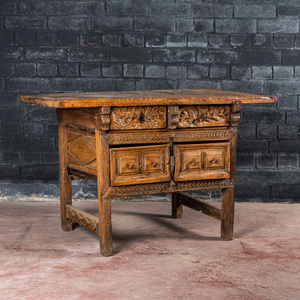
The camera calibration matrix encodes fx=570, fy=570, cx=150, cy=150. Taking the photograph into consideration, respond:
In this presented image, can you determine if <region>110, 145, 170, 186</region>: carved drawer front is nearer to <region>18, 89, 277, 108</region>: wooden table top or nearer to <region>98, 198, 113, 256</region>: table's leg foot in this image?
<region>98, 198, 113, 256</region>: table's leg foot

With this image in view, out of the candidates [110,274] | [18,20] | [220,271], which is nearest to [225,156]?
[220,271]

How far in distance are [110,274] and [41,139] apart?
7.17 ft

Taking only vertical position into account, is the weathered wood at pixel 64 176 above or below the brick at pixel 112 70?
below

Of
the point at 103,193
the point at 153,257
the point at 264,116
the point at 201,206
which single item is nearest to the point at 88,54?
the point at 264,116

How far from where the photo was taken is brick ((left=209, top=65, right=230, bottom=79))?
5.25 metres

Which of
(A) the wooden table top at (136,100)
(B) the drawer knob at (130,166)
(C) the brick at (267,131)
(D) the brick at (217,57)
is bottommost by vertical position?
(C) the brick at (267,131)

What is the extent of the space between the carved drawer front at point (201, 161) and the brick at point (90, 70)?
1703 millimetres

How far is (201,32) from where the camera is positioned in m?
5.23

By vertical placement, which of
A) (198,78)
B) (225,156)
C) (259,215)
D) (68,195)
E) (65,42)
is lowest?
(259,215)

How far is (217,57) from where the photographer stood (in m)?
5.24

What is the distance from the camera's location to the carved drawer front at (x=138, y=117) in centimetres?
363

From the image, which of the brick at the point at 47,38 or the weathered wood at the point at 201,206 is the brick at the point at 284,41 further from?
the brick at the point at 47,38

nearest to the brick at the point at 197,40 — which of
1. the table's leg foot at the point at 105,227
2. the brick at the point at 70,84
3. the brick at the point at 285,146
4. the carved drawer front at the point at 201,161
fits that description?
the brick at the point at 70,84

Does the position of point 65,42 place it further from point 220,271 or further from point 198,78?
point 220,271
